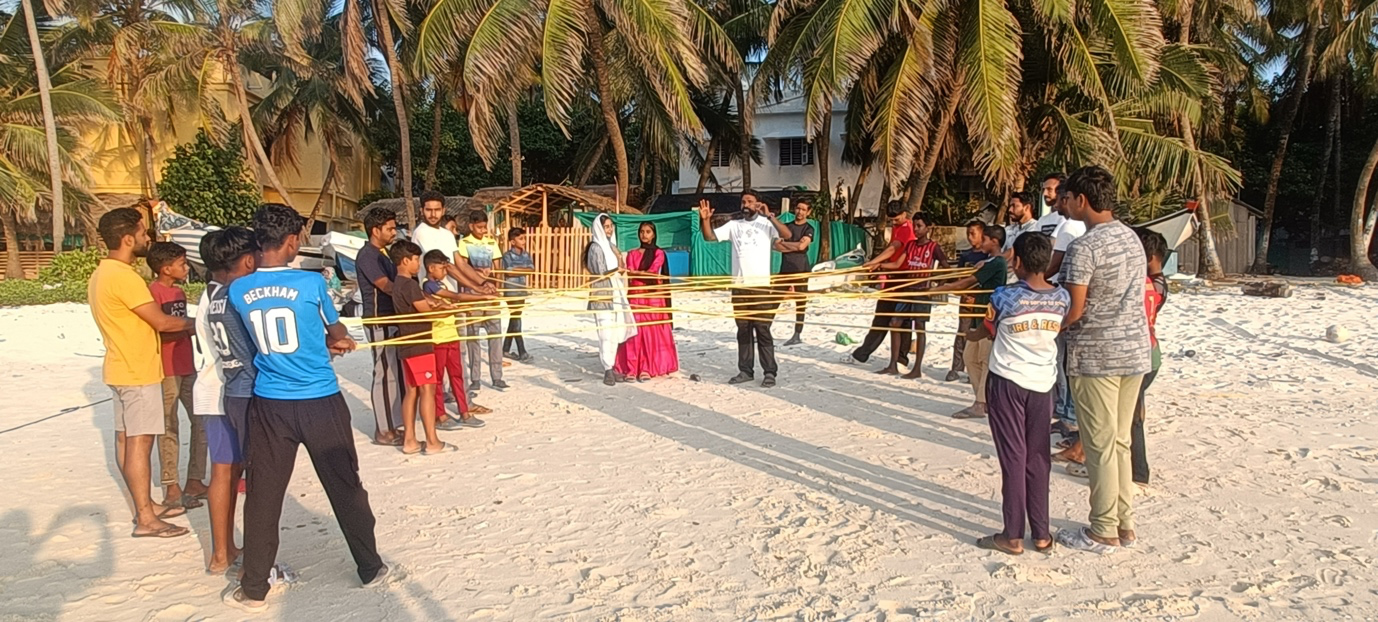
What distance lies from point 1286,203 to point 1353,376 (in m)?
20.8

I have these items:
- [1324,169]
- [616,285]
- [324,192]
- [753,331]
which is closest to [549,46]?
[616,285]

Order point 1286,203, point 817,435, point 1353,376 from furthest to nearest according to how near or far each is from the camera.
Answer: point 1286,203
point 1353,376
point 817,435

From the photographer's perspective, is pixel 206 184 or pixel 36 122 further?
pixel 206 184

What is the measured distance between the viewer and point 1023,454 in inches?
152

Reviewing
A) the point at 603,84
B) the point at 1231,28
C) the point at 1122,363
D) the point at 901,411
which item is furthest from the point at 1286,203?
the point at 1122,363

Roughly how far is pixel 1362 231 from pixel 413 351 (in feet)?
73.6

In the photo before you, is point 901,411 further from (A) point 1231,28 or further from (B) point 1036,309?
(A) point 1231,28

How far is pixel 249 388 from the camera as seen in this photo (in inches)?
150

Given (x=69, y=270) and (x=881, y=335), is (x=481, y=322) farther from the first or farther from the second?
(x=69, y=270)

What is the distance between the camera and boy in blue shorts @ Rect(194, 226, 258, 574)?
373 centimetres

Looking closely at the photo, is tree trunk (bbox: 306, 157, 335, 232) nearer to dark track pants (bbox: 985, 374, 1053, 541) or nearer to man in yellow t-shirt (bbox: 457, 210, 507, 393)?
man in yellow t-shirt (bbox: 457, 210, 507, 393)

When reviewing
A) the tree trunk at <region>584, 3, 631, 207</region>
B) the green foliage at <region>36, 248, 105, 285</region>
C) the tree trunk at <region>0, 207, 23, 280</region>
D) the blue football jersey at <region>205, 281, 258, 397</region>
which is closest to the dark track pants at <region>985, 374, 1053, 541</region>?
the blue football jersey at <region>205, 281, 258, 397</region>

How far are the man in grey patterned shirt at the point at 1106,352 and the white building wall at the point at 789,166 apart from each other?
822 inches

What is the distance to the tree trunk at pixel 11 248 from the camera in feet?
65.6
